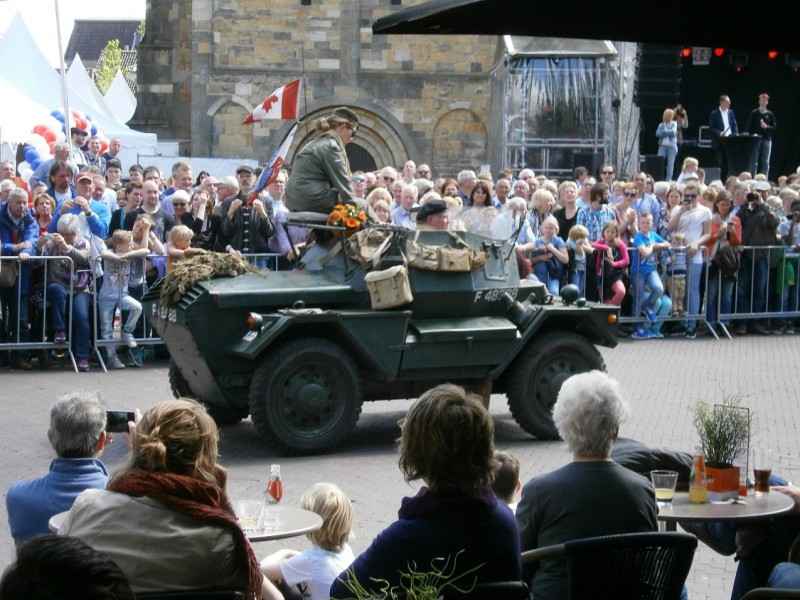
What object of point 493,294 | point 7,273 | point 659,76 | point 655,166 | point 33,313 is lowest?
point 33,313

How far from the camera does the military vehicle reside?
10.4m

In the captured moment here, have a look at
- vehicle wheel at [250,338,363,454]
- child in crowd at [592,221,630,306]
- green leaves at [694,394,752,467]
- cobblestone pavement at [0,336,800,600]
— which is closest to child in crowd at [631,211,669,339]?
child in crowd at [592,221,630,306]

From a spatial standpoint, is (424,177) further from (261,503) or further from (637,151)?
(261,503)

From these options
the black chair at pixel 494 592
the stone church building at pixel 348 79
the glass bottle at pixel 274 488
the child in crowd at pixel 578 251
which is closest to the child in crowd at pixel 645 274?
the child in crowd at pixel 578 251

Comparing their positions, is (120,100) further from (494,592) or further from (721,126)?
(494,592)

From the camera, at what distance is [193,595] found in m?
4.22

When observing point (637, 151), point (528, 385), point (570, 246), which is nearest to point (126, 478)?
point (528, 385)

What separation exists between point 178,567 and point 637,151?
22977 mm

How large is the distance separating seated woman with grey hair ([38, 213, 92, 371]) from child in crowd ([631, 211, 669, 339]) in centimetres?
671

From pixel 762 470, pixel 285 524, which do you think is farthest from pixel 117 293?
pixel 762 470

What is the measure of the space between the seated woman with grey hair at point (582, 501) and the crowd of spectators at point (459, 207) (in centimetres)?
635

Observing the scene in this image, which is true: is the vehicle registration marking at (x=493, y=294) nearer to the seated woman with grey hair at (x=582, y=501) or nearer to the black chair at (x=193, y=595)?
the seated woman with grey hair at (x=582, y=501)

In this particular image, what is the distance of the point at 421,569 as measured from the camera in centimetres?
431

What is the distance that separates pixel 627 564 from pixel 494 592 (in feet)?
1.76
